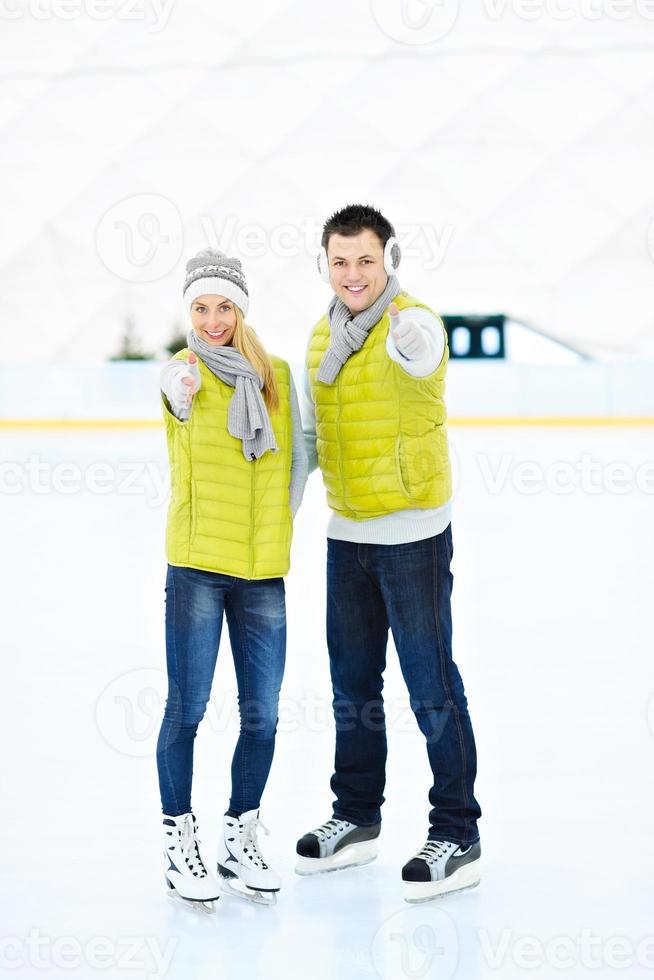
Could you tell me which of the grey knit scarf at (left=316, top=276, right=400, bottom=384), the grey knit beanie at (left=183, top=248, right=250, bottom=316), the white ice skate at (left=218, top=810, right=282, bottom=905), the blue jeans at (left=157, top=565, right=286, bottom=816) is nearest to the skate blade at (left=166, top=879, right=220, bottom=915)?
the white ice skate at (left=218, top=810, right=282, bottom=905)

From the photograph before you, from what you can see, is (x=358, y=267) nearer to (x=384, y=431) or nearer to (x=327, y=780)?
(x=384, y=431)

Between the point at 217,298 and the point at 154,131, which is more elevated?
the point at 154,131

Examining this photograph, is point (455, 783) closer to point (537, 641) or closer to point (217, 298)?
point (217, 298)

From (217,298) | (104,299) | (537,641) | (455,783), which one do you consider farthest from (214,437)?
(104,299)

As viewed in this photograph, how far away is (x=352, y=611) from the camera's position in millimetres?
3492

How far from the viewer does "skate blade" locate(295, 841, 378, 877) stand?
11.4ft

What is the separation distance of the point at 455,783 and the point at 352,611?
21.9 inches

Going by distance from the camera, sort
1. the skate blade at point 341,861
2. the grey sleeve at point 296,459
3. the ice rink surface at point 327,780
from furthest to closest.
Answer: the skate blade at point 341,861 → the grey sleeve at point 296,459 → the ice rink surface at point 327,780

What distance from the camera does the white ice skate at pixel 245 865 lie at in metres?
3.26

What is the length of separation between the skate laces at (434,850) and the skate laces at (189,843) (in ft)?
1.97

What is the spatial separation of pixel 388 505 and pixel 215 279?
753 mm

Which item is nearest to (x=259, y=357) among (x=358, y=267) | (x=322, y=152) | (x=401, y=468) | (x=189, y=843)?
(x=358, y=267)

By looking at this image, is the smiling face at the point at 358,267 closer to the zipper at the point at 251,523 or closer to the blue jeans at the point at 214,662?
the zipper at the point at 251,523

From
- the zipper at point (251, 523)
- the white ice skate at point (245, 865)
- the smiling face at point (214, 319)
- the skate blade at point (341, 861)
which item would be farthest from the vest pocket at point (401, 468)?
the skate blade at point (341, 861)
